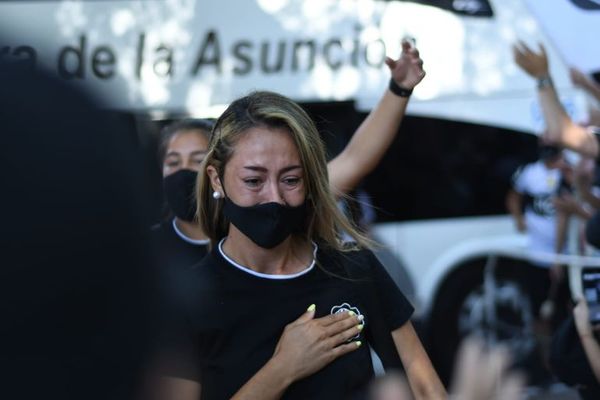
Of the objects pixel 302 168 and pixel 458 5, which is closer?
pixel 302 168

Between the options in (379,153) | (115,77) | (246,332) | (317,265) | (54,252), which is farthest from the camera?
(115,77)

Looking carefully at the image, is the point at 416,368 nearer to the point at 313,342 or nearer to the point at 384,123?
the point at 313,342

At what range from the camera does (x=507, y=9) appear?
6453mm

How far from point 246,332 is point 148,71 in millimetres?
4368

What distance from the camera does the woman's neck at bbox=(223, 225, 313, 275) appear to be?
7.83 ft

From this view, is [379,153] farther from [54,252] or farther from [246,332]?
[54,252]

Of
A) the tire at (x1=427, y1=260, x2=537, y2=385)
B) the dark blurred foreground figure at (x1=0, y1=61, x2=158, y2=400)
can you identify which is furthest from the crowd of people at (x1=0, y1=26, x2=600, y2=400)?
the tire at (x1=427, y1=260, x2=537, y2=385)

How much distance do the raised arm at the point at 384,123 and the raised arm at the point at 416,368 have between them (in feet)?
2.32

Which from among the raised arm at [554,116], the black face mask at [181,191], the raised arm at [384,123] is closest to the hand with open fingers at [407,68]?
the raised arm at [384,123]

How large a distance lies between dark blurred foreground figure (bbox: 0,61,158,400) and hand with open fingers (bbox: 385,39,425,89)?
2.01 m

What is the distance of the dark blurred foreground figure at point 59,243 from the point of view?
1044 millimetres

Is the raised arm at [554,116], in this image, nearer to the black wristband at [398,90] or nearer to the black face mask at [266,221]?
the black wristband at [398,90]

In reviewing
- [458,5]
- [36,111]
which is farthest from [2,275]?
[458,5]

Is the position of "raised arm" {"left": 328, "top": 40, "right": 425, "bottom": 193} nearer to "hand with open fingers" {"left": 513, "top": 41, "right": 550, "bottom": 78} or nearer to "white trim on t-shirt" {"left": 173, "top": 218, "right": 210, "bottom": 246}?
"white trim on t-shirt" {"left": 173, "top": 218, "right": 210, "bottom": 246}
